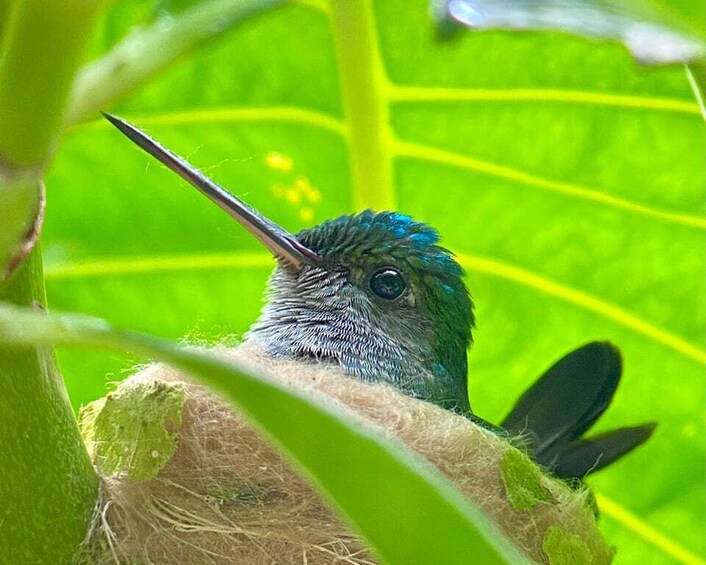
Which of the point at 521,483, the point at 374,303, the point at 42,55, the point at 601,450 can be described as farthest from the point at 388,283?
the point at 42,55

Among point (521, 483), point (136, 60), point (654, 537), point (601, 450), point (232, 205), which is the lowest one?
point (654, 537)

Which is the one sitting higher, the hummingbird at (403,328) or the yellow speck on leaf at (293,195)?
the yellow speck on leaf at (293,195)

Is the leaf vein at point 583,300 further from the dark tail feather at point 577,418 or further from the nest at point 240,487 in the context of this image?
the nest at point 240,487

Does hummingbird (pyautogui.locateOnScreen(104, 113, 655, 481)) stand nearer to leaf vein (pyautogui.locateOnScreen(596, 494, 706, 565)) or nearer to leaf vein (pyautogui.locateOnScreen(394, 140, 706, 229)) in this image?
leaf vein (pyautogui.locateOnScreen(394, 140, 706, 229))

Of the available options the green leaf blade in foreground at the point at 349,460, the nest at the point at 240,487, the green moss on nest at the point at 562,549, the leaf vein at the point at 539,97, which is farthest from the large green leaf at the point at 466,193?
the green leaf blade in foreground at the point at 349,460

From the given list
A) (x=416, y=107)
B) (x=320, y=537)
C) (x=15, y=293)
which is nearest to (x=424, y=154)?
(x=416, y=107)

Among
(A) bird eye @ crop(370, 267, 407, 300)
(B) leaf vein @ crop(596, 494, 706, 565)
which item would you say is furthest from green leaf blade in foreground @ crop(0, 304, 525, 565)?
(B) leaf vein @ crop(596, 494, 706, 565)

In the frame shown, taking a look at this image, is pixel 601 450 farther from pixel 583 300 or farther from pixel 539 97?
pixel 539 97

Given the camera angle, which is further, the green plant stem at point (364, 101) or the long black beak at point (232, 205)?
the green plant stem at point (364, 101)
